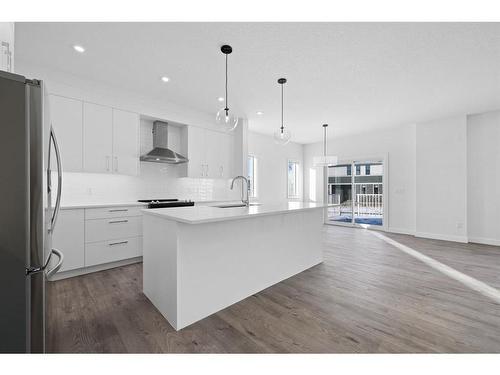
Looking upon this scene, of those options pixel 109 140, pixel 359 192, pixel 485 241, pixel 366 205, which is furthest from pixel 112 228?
pixel 485 241

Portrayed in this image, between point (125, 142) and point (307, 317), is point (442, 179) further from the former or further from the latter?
point (125, 142)

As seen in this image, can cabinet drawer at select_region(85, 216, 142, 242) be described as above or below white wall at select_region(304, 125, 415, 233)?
below

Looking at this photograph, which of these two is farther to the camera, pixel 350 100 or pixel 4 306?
pixel 350 100

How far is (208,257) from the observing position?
2029 millimetres

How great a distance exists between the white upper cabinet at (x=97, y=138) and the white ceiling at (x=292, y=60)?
1.53ft

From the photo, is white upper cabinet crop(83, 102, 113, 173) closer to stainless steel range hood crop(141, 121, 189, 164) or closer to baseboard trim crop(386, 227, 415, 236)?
stainless steel range hood crop(141, 121, 189, 164)

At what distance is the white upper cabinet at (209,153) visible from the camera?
4.54 m

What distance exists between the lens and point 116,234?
326 centimetres

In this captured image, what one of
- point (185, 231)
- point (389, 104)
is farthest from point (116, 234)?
point (389, 104)

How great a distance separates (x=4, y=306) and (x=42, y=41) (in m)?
2.73

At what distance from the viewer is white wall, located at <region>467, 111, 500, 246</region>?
4590mm

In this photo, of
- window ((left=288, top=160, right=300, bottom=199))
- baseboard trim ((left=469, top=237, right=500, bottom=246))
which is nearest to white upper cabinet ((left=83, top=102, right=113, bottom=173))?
window ((left=288, top=160, right=300, bottom=199))
